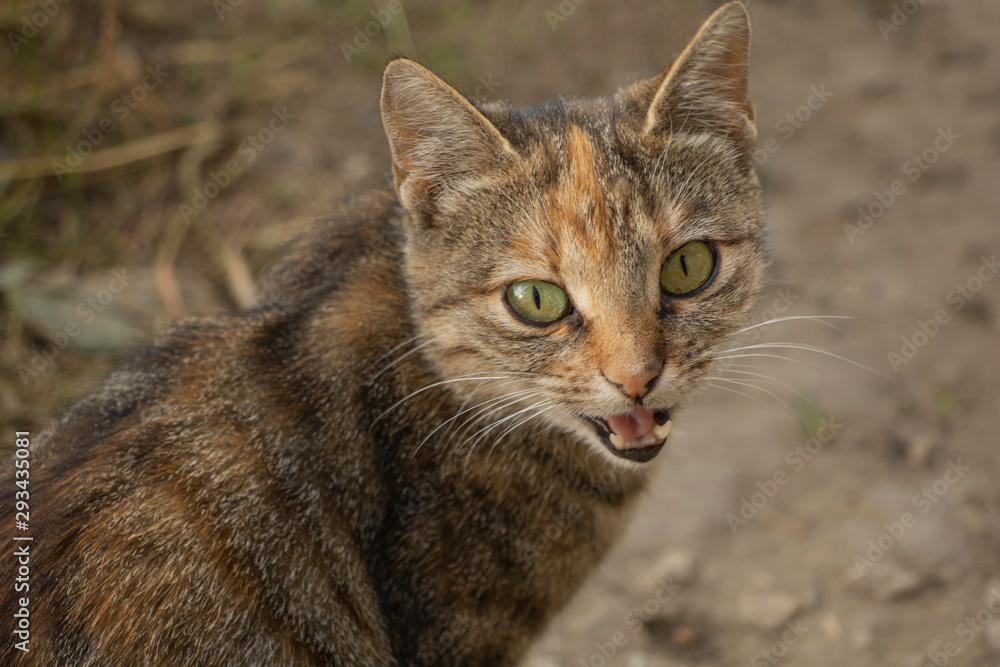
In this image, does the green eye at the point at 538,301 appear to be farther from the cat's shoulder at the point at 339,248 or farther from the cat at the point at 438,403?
the cat's shoulder at the point at 339,248

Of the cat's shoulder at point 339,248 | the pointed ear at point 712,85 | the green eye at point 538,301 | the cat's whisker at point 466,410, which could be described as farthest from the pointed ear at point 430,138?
the cat's whisker at point 466,410

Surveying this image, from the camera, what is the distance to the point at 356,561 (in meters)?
2.67

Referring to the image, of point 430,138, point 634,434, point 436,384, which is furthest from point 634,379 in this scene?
point 430,138

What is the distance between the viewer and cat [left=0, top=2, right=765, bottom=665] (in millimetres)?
2393

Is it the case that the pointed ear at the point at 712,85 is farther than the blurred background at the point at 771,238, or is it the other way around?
the blurred background at the point at 771,238

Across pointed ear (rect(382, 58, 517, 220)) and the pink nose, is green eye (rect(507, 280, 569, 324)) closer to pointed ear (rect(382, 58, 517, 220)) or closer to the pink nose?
the pink nose

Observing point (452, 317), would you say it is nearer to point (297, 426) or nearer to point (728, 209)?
point (297, 426)

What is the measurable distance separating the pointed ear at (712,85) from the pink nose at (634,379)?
2.90 ft

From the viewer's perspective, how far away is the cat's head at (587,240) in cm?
252

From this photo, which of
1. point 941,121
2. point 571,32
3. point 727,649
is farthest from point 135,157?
point 941,121

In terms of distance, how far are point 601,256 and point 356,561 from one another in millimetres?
1257

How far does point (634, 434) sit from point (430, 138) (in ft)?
3.87

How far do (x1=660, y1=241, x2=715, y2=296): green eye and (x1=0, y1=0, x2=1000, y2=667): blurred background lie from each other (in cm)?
46

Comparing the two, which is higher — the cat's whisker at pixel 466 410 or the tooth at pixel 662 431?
the cat's whisker at pixel 466 410
